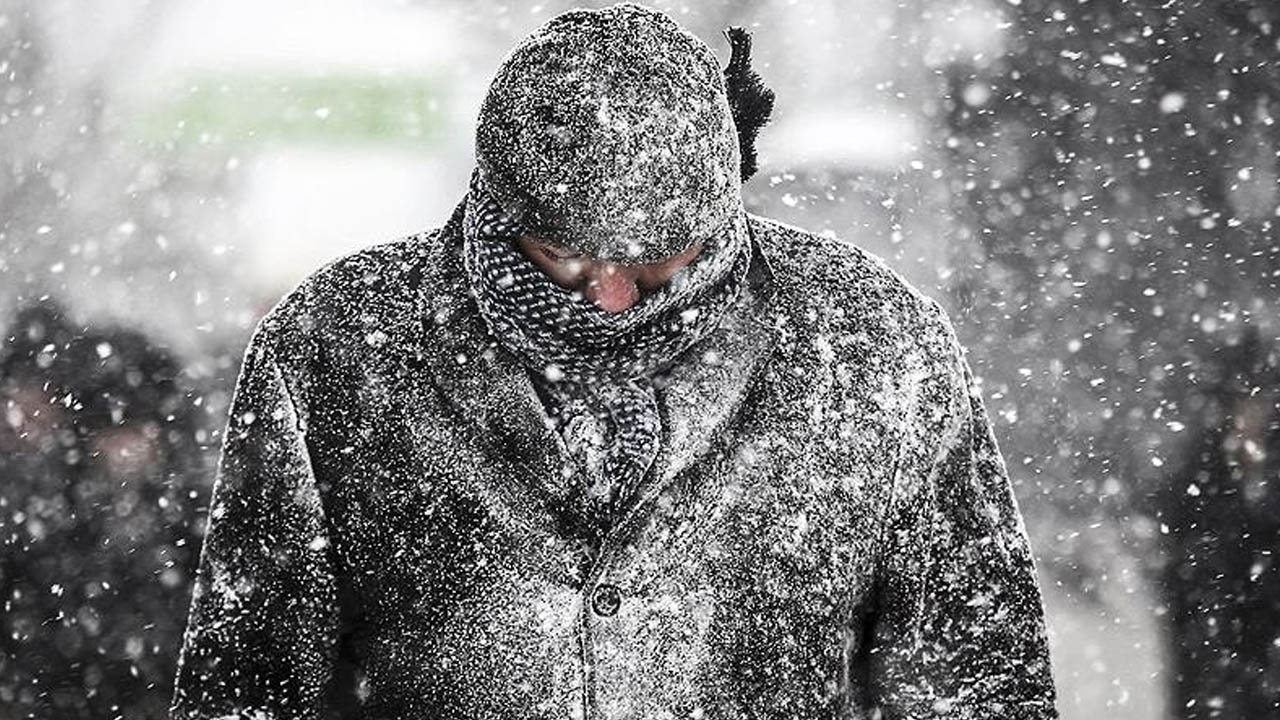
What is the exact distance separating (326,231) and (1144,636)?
2.92 meters

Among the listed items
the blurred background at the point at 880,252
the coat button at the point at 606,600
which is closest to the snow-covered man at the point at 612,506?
the coat button at the point at 606,600

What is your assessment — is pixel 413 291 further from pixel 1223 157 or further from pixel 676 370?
pixel 1223 157

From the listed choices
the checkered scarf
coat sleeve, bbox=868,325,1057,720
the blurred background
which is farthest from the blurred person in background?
coat sleeve, bbox=868,325,1057,720

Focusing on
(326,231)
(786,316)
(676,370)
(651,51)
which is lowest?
(326,231)

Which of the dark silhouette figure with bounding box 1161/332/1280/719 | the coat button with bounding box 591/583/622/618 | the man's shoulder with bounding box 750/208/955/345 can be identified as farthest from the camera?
the dark silhouette figure with bounding box 1161/332/1280/719

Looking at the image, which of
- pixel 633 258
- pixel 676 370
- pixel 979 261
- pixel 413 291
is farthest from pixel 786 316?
pixel 979 261

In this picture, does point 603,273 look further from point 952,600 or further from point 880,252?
point 880,252

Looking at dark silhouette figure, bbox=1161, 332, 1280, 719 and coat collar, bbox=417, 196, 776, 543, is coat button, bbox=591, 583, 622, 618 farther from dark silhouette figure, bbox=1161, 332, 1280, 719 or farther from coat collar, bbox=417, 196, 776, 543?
dark silhouette figure, bbox=1161, 332, 1280, 719

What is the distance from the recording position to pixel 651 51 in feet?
6.10

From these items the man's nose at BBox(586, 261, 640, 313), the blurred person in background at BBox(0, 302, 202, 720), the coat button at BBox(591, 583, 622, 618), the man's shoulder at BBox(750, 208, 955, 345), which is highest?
the man's shoulder at BBox(750, 208, 955, 345)

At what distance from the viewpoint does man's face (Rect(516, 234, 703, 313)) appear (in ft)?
6.20

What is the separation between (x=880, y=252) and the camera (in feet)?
16.8

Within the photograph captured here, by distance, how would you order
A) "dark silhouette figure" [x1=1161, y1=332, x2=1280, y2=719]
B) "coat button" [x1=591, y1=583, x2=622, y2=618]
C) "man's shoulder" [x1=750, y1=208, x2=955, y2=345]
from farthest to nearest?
1. "dark silhouette figure" [x1=1161, y1=332, x2=1280, y2=719]
2. "man's shoulder" [x1=750, y1=208, x2=955, y2=345]
3. "coat button" [x1=591, y1=583, x2=622, y2=618]

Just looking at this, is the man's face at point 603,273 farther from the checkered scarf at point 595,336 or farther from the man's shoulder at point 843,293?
the man's shoulder at point 843,293
